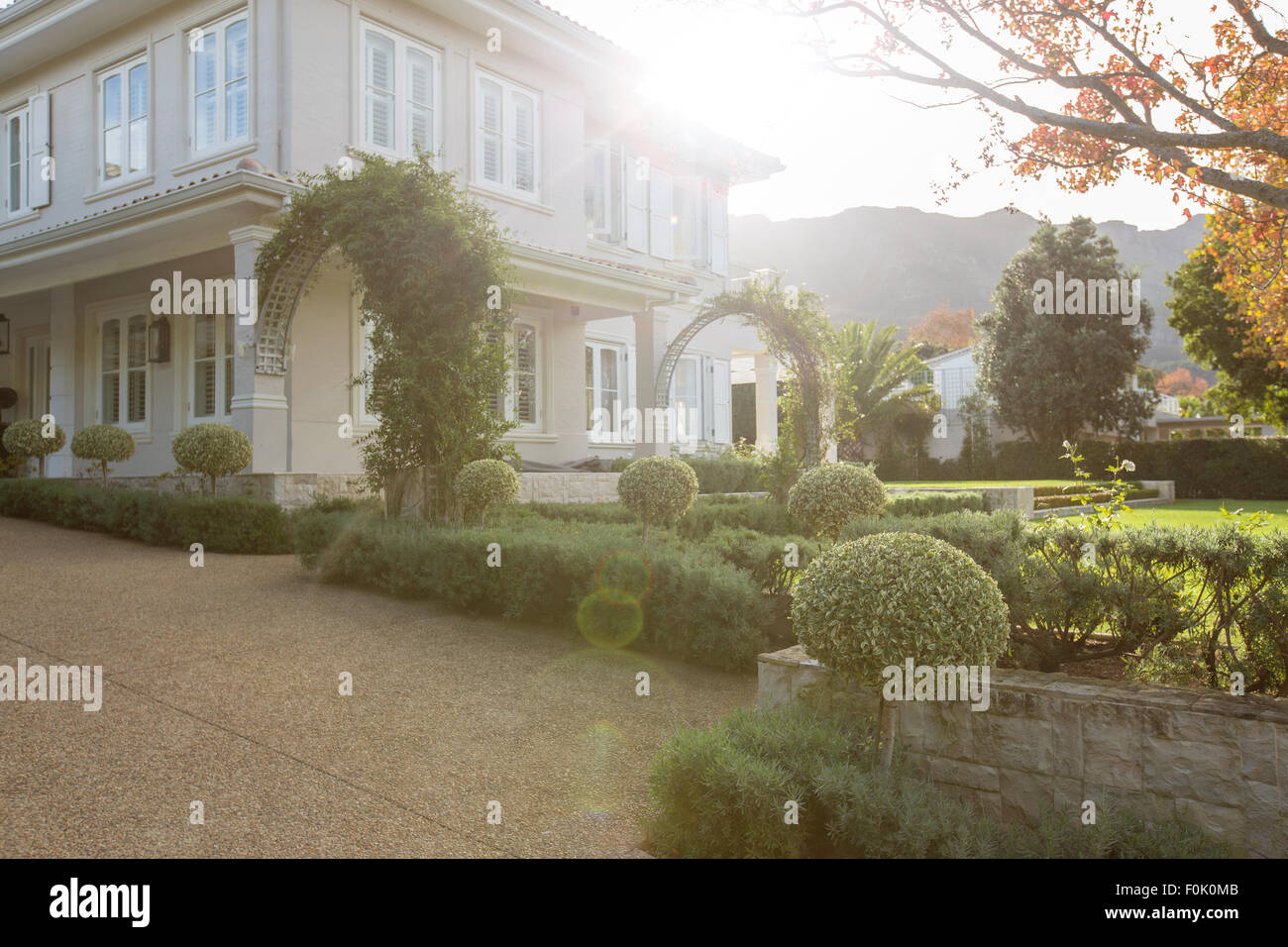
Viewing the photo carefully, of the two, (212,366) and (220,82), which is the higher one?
(220,82)

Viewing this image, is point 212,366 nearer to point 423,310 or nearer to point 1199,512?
point 423,310

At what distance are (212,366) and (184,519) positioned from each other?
4.71 meters

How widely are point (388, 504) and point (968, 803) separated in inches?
280

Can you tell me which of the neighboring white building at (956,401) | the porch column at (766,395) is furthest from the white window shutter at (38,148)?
the neighboring white building at (956,401)

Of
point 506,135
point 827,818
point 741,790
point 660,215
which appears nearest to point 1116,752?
point 827,818

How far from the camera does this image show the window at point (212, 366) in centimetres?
1323

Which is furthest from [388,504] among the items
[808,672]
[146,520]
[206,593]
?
[808,672]

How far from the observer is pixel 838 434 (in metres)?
12.4

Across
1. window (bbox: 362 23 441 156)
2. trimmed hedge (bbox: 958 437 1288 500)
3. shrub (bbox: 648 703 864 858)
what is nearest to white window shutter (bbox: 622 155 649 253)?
window (bbox: 362 23 441 156)

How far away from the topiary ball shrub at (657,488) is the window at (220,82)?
8287 millimetres

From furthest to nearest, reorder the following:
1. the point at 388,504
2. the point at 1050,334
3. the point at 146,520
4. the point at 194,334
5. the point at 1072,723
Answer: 1. the point at 1050,334
2. the point at 194,334
3. the point at 146,520
4. the point at 388,504
5. the point at 1072,723

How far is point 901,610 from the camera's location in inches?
134

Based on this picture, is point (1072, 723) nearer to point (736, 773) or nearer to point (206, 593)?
point (736, 773)

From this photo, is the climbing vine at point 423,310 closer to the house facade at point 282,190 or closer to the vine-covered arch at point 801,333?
the house facade at point 282,190
